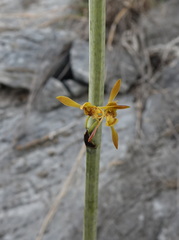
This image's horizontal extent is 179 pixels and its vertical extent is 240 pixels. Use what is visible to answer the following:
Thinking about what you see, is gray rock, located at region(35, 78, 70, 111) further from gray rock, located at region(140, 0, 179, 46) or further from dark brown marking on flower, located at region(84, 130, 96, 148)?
dark brown marking on flower, located at region(84, 130, 96, 148)

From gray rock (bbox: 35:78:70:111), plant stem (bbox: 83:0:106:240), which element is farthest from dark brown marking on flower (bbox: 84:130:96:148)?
gray rock (bbox: 35:78:70:111)

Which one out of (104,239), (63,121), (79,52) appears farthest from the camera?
(79,52)

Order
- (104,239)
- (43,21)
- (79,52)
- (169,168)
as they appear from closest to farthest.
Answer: (104,239) → (169,168) → (79,52) → (43,21)

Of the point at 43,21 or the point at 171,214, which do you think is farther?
the point at 43,21

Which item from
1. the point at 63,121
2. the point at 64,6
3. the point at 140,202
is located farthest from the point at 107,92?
the point at 64,6

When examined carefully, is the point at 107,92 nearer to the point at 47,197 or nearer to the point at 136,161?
the point at 136,161

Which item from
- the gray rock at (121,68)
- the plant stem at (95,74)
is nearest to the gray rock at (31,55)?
the gray rock at (121,68)

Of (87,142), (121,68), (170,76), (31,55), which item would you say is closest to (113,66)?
(121,68)

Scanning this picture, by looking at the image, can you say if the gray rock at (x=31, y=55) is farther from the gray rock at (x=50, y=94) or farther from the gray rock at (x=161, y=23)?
the gray rock at (x=161, y=23)
